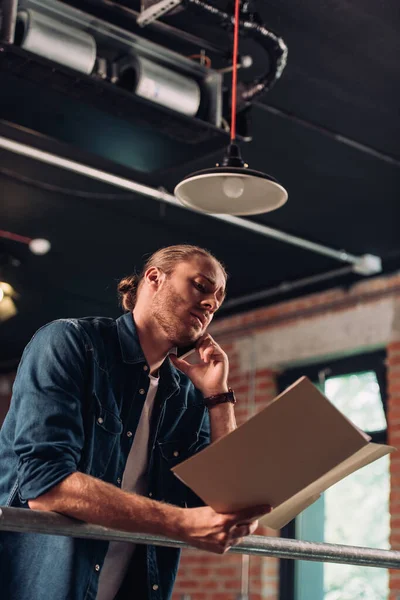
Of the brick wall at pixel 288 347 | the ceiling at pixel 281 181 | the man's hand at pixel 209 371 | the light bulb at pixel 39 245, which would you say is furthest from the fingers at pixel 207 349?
the brick wall at pixel 288 347

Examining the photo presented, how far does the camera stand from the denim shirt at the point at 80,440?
5.23ft

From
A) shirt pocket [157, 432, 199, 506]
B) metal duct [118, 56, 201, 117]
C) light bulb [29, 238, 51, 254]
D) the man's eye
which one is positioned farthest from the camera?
light bulb [29, 238, 51, 254]

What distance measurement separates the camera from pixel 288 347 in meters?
5.91

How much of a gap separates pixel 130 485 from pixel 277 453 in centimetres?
49

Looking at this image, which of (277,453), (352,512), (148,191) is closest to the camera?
(277,453)

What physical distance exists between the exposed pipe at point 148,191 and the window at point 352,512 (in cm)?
73

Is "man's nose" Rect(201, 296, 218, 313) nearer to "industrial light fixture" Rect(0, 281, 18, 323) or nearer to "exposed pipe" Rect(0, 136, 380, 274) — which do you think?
"exposed pipe" Rect(0, 136, 380, 274)

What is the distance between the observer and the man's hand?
1957 millimetres

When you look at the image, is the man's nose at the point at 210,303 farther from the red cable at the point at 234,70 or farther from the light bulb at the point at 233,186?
the red cable at the point at 234,70

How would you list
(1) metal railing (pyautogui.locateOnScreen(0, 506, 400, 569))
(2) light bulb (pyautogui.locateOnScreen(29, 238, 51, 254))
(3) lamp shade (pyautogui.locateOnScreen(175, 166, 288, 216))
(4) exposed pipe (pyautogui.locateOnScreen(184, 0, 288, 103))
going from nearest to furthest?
(1) metal railing (pyautogui.locateOnScreen(0, 506, 400, 569)) → (3) lamp shade (pyautogui.locateOnScreen(175, 166, 288, 216)) → (4) exposed pipe (pyautogui.locateOnScreen(184, 0, 288, 103)) → (2) light bulb (pyautogui.locateOnScreen(29, 238, 51, 254))

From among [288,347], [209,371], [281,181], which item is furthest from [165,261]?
[288,347]

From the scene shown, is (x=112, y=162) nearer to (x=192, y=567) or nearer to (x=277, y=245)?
(x=277, y=245)

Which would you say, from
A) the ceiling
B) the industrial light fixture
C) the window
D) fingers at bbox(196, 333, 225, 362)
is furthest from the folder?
the industrial light fixture

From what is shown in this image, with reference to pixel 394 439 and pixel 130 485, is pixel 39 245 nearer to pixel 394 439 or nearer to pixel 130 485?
pixel 394 439
